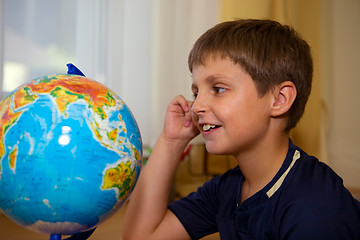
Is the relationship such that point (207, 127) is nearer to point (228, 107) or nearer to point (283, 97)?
point (228, 107)

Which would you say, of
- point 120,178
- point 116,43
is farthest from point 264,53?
point 116,43

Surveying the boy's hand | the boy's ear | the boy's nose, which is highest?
the boy's ear

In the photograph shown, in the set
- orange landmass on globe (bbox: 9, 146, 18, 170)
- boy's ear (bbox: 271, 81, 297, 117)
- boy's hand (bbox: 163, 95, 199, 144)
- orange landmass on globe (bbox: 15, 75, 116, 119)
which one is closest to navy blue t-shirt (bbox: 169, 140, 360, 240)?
boy's ear (bbox: 271, 81, 297, 117)

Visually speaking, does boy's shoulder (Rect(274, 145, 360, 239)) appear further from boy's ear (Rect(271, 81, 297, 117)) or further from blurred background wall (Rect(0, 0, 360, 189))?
blurred background wall (Rect(0, 0, 360, 189))

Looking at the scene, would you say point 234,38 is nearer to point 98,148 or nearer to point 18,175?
point 98,148

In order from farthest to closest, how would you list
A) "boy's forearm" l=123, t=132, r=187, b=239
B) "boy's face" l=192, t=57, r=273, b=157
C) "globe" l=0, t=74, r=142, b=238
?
1. "boy's forearm" l=123, t=132, r=187, b=239
2. "boy's face" l=192, t=57, r=273, b=157
3. "globe" l=0, t=74, r=142, b=238

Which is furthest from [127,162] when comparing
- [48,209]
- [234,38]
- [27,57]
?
[27,57]

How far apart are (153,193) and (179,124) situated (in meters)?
0.27

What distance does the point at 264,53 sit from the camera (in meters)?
1.21

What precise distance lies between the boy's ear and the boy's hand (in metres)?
0.31

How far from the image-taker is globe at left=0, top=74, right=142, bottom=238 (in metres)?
0.81

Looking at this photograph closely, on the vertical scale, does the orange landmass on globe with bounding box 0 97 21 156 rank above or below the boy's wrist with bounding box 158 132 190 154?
above

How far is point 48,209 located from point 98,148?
0.17 metres

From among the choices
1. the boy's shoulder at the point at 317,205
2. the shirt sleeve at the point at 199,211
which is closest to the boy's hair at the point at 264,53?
the boy's shoulder at the point at 317,205
